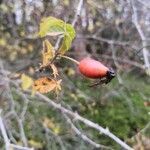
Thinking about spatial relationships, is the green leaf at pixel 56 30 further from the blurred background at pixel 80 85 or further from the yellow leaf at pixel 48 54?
the blurred background at pixel 80 85

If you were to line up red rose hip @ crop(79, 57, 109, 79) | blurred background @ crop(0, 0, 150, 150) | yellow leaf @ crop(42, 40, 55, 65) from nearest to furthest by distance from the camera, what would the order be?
red rose hip @ crop(79, 57, 109, 79), yellow leaf @ crop(42, 40, 55, 65), blurred background @ crop(0, 0, 150, 150)

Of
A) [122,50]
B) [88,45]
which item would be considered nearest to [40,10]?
[122,50]

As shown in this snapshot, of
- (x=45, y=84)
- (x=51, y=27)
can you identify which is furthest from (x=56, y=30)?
(x=45, y=84)

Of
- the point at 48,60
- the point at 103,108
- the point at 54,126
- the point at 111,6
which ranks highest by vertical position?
the point at 48,60

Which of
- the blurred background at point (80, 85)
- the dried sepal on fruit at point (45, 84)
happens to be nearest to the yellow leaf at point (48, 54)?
the dried sepal on fruit at point (45, 84)

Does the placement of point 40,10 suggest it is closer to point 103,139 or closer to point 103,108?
point 103,139

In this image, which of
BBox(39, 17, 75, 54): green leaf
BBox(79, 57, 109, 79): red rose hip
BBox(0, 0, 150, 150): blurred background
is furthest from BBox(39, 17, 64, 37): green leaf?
BBox(0, 0, 150, 150): blurred background

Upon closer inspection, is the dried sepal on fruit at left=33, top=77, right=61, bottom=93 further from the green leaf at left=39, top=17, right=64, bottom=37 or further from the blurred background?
the blurred background
